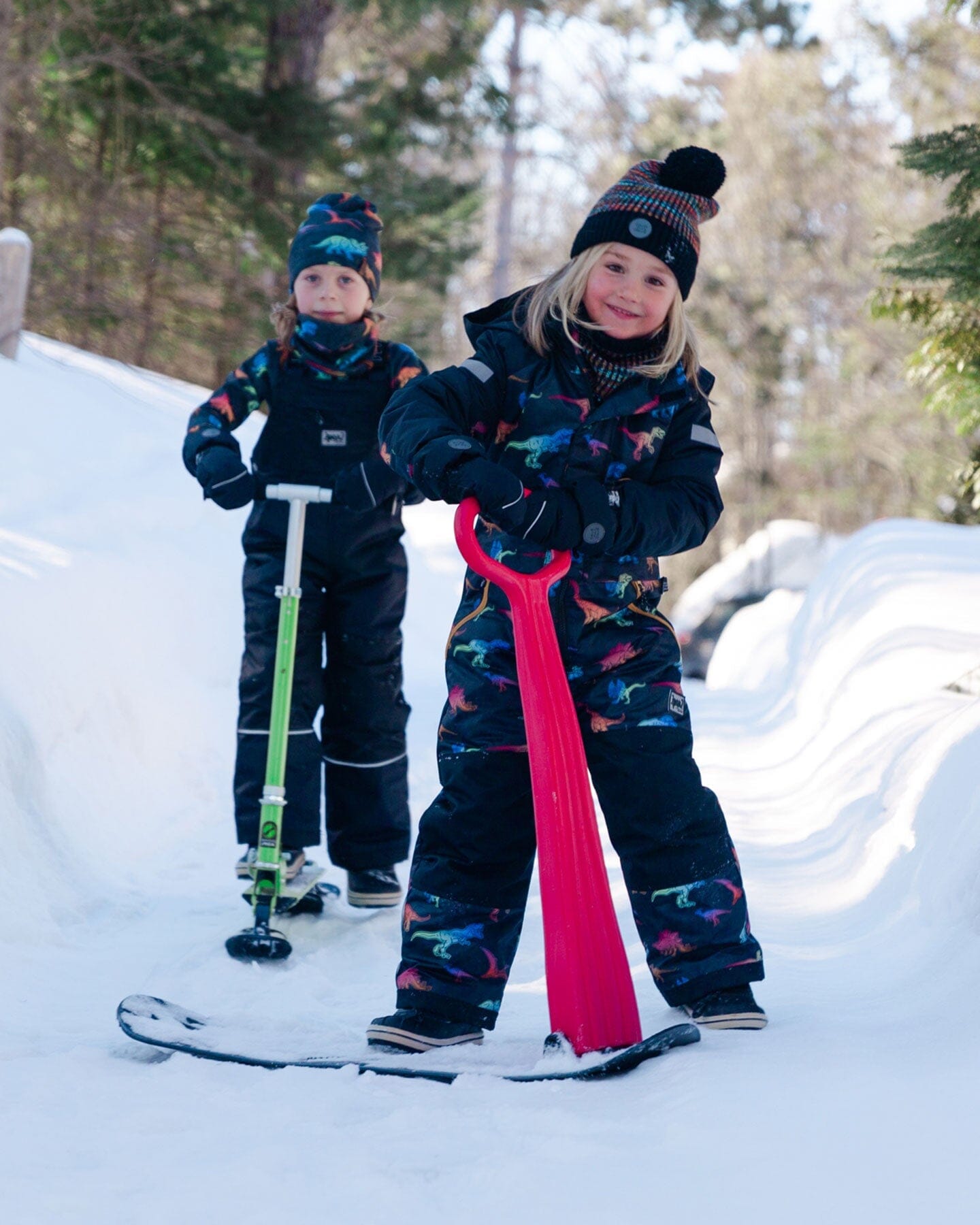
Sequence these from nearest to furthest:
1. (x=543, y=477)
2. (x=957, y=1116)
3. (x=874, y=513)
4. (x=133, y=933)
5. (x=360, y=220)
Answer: (x=957, y=1116) < (x=543, y=477) < (x=133, y=933) < (x=360, y=220) < (x=874, y=513)

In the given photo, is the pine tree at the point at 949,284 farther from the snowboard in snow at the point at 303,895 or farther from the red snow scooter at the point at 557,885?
the snowboard in snow at the point at 303,895

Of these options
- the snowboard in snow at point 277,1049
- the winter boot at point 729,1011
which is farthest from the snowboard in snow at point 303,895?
the winter boot at point 729,1011

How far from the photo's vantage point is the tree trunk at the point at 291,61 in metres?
13.6

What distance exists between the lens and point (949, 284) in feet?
16.3

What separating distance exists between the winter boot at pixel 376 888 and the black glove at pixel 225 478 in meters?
1.22

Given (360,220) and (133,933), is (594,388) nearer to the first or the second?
(360,220)

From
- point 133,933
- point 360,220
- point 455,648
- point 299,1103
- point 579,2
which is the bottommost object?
point 133,933

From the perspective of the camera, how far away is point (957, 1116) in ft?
5.86

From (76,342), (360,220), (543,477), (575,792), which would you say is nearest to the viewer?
(575,792)

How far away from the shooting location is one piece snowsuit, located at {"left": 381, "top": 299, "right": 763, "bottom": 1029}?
8.25ft

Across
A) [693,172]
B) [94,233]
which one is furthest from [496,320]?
[94,233]

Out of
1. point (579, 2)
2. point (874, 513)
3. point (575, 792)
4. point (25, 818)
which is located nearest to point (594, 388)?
point (575, 792)

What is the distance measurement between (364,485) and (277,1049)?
5.26ft

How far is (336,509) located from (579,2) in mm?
19353
